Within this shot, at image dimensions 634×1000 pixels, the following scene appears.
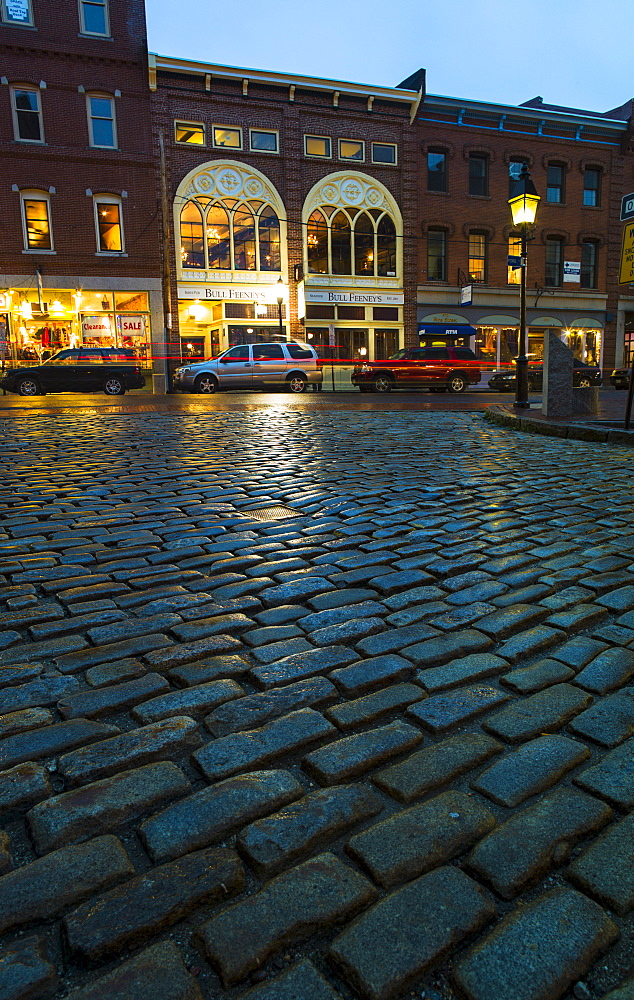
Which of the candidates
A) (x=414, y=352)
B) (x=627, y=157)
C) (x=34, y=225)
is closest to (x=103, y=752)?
(x=414, y=352)

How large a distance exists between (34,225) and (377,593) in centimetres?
2592

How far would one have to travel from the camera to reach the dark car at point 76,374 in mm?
20250

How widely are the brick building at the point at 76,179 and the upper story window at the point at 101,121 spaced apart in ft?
0.12

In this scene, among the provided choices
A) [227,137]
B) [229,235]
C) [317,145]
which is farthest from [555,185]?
[229,235]

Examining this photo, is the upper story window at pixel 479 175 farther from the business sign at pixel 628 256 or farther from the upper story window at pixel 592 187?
the business sign at pixel 628 256

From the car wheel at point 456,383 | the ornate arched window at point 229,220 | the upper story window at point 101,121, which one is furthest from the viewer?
the ornate arched window at point 229,220

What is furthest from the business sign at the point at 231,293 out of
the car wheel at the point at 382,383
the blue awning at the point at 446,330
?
the blue awning at the point at 446,330

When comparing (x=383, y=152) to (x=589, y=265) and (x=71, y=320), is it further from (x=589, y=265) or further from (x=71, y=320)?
(x=71, y=320)

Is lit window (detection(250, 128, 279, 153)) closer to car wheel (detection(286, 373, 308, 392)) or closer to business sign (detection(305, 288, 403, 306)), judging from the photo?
business sign (detection(305, 288, 403, 306))

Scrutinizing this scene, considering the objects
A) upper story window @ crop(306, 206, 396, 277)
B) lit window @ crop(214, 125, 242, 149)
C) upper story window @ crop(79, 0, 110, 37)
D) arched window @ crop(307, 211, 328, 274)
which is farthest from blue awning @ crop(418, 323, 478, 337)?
upper story window @ crop(79, 0, 110, 37)

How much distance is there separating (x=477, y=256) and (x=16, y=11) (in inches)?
813

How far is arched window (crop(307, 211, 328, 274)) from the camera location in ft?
→ 94.7

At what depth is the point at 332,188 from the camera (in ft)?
94.7

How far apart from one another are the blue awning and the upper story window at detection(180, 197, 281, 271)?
7.03 m
